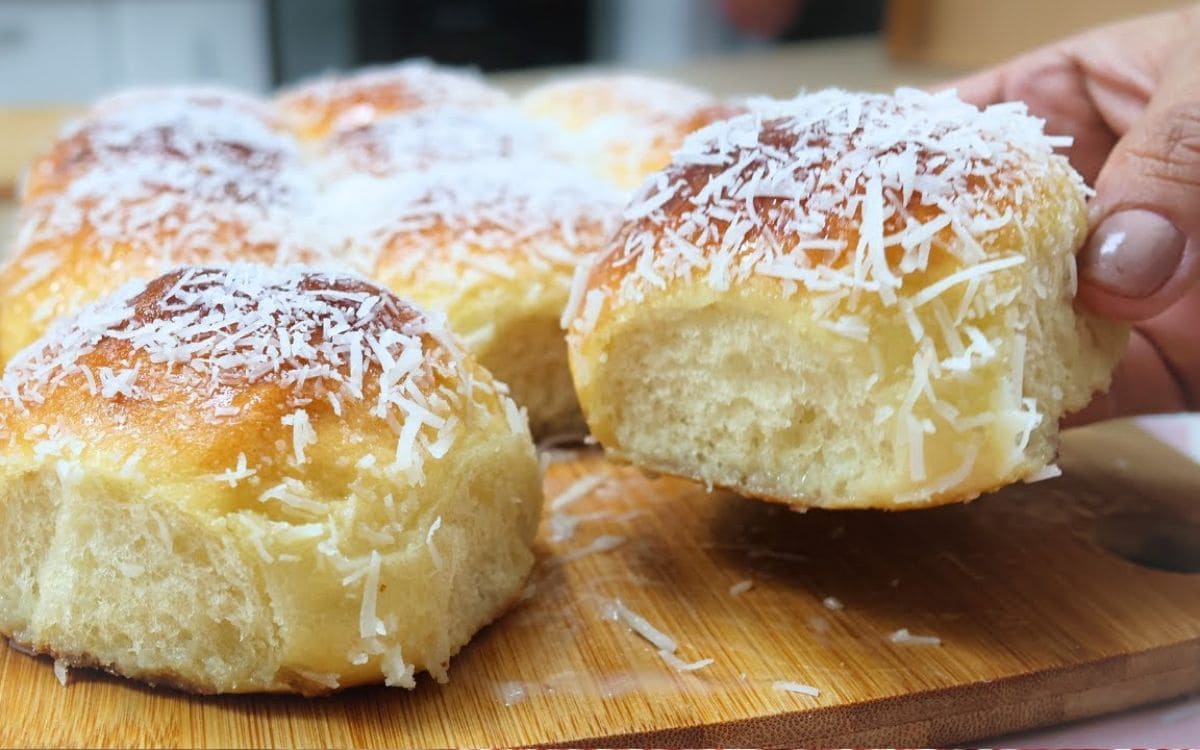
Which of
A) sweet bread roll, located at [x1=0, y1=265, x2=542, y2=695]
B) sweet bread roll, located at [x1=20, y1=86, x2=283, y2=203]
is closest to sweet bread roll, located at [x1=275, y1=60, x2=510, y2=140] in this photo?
sweet bread roll, located at [x1=20, y1=86, x2=283, y2=203]

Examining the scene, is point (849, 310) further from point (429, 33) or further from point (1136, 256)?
point (429, 33)

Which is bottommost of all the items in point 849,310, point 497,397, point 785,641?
point 785,641

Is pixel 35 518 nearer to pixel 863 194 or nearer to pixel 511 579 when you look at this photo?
pixel 511 579

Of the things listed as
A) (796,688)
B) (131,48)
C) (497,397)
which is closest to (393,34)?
(131,48)

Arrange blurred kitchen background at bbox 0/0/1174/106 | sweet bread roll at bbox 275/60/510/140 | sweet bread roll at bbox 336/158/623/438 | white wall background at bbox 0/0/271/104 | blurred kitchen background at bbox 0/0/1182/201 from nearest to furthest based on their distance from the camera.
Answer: sweet bread roll at bbox 336/158/623/438 < sweet bread roll at bbox 275/60/510/140 < blurred kitchen background at bbox 0/0/1182/201 < blurred kitchen background at bbox 0/0/1174/106 < white wall background at bbox 0/0/271/104

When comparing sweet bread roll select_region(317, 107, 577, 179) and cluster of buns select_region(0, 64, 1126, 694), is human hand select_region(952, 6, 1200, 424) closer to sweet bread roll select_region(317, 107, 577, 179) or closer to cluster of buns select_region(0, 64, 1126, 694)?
cluster of buns select_region(0, 64, 1126, 694)
